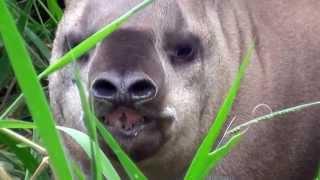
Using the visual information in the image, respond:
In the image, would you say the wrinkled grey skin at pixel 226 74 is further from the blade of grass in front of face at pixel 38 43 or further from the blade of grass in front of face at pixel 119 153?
the blade of grass in front of face at pixel 38 43

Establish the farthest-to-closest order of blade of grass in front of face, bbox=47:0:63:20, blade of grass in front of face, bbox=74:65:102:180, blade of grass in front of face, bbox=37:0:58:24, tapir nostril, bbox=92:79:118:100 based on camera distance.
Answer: blade of grass in front of face, bbox=37:0:58:24
blade of grass in front of face, bbox=47:0:63:20
tapir nostril, bbox=92:79:118:100
blade of grass in front of face, bbox=74:65:102:180

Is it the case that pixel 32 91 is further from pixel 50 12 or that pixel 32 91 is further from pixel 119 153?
pixel 50 12

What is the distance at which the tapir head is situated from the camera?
82.7 inches

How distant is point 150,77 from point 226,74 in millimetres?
546

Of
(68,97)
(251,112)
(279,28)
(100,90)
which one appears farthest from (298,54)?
(100,90)

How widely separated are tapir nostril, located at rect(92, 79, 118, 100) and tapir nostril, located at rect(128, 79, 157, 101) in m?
0.03

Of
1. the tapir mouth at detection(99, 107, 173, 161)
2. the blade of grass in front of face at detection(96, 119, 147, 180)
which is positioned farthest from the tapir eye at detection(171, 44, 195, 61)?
the blade of grass in front of face at detection(96, 119, 147, 180)

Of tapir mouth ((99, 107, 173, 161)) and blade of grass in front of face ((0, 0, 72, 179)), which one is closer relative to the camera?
blade of grass in front of face ((0, 0, 72, 179))

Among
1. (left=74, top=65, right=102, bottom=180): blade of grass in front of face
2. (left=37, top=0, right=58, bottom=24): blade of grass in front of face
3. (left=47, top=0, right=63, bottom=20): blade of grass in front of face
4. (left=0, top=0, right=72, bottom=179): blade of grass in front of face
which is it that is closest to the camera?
(left=0, top=0, right=72, bottom=179): blade of grass in front of face

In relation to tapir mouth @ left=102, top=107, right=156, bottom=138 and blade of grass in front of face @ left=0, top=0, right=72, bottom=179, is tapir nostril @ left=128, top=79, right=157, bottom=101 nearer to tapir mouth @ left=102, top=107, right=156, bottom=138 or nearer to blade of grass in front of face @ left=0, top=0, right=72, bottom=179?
tapir mouth @ left=102, top=107, right=156, bottom=138

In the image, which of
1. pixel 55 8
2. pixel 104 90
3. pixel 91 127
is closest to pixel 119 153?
pixel 91 127

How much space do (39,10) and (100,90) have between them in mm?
1507

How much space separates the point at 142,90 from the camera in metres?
2.11

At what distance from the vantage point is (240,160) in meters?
2.78
